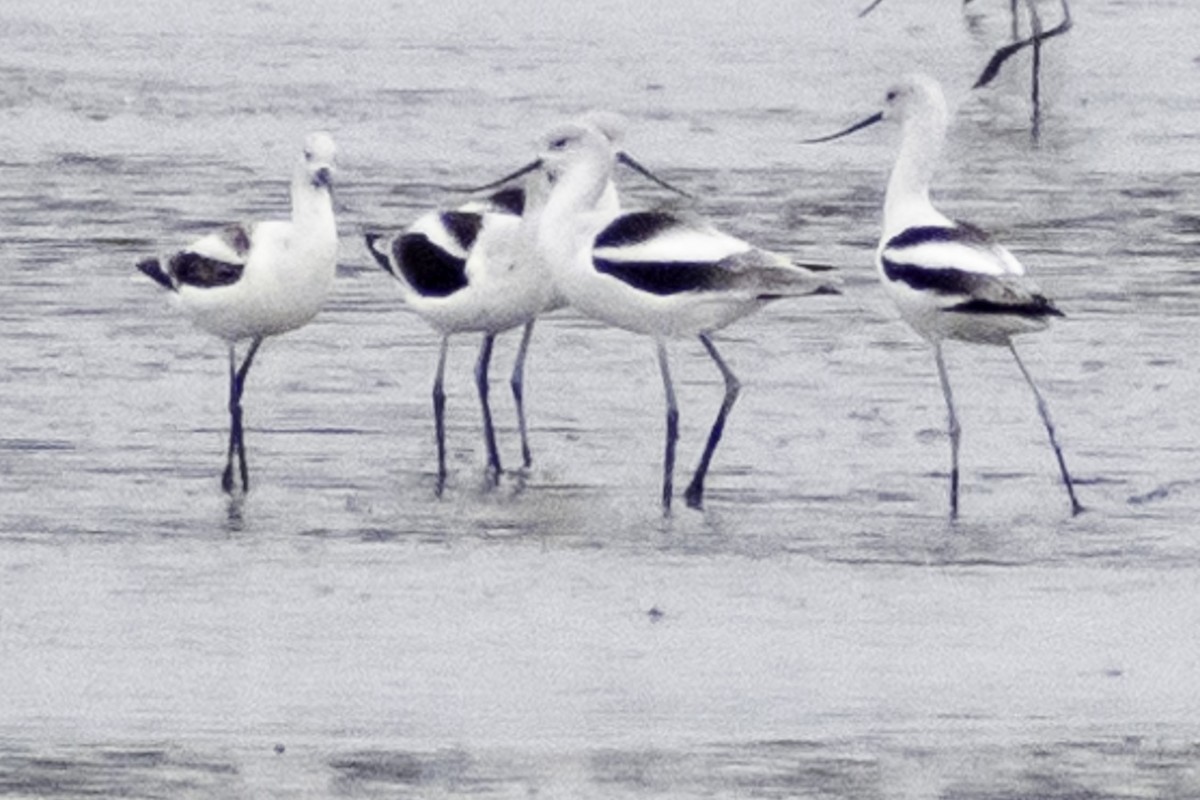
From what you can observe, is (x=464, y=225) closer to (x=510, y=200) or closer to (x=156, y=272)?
(x=510, y=200)

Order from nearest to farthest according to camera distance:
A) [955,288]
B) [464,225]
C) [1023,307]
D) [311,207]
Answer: [1023,307] < [955,288] < [311,207] < [464,225]

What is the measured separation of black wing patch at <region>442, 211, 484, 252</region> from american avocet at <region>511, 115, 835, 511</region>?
215 millimetres

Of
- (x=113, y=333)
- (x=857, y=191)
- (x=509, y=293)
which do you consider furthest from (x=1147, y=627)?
(x=857, y=191)

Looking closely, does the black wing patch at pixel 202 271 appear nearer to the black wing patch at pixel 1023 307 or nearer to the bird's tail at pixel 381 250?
the bird's tail at pixel 381 250

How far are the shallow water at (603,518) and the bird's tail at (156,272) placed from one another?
552 millimetres

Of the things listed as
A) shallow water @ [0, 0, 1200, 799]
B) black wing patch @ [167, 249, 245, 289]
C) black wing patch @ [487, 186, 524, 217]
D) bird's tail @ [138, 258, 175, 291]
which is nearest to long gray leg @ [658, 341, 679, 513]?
shallow water @ [0, 0, 1200, 799]

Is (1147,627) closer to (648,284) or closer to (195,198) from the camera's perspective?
(648,284)

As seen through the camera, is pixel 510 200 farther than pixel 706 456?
Yes

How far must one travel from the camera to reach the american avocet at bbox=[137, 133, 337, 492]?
12016 mm

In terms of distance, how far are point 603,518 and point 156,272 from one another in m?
1.84

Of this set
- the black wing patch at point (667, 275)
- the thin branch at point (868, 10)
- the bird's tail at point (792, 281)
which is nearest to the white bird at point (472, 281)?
the black wing patch at point (667, 275)

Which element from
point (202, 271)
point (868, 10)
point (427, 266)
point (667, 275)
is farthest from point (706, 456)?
point (868, 10)

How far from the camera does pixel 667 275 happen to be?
11828 mm

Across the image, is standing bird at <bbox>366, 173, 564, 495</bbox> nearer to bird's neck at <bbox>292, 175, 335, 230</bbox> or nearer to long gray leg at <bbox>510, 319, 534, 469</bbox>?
long gray leg at <bbox>510, 319, 534, 469</bbox>
